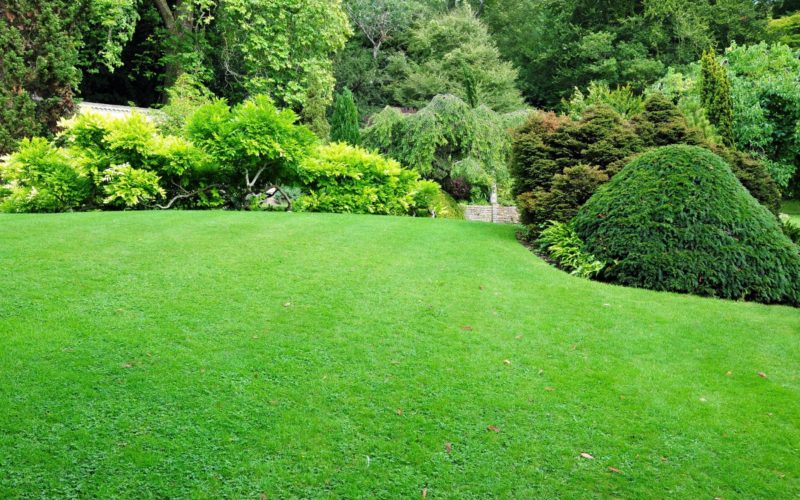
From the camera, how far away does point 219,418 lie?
9.93ft

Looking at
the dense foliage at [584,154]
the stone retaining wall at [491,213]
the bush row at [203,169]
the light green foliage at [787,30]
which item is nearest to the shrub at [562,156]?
the dense foliage at [584,154]

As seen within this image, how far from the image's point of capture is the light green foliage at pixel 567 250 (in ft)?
19.8

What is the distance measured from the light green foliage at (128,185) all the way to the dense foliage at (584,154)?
222 inches

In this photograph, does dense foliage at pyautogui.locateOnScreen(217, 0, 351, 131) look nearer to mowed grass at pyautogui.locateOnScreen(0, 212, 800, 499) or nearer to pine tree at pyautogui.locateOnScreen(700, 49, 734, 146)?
pine tree at pyautogui.locateOnScreen(700, 49, 734, 146)

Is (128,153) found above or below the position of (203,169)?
above

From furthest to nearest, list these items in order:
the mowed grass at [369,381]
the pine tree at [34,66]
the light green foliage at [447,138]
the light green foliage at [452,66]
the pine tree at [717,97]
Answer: the light green foliage at [452,66] < the pine tree at [717,97] < the light green foliage at [447,138] < the pine tree at [34,66] < the mowed grass at [369,381]

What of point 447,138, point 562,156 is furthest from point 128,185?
point 447,138

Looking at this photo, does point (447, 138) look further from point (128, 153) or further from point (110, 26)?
point (110, 26)

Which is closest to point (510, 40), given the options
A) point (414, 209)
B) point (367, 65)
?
point (367, 65)

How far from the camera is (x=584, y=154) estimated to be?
24.1 ft

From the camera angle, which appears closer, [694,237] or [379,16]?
[694,237]

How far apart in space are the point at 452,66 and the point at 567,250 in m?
21.1

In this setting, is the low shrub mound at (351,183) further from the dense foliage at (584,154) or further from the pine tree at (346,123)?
the pine tree at (346,123)

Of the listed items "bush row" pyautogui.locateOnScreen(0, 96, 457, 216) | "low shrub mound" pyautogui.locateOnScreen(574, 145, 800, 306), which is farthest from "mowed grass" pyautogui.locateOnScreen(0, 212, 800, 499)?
"bush row" pyautogui.locateOnScreen(0, 96, 457, 216)
